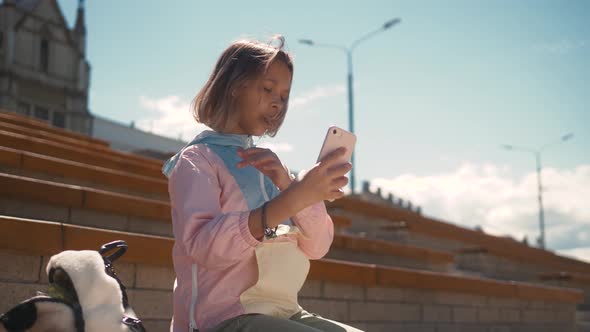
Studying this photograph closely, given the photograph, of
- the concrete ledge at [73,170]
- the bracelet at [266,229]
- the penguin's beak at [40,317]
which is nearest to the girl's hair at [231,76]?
the bracelet at [266,229]

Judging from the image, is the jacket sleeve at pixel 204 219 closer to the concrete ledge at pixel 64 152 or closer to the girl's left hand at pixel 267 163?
the girl's left hand at pixel 267 163

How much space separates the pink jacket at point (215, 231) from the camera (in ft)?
5.52

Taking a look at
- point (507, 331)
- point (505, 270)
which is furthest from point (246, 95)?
point (505, 270)

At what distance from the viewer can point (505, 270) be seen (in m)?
11.1

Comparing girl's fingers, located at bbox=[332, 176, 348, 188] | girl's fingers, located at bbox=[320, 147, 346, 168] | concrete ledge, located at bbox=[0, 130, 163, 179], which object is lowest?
girl's fingers, located at bbox=[332, 176, 348, 188]

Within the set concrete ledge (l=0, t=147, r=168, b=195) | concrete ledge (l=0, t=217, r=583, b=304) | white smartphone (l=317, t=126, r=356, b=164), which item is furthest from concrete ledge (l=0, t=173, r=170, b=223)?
white smartphone (l=317, t=126, r=356, b=164)

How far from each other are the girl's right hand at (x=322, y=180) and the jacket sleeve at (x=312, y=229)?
1.12 ft

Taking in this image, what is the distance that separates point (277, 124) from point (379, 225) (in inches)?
281

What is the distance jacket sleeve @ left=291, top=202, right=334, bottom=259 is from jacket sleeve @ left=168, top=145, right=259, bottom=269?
0.25 m

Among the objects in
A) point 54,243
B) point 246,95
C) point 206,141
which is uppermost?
point 246,95

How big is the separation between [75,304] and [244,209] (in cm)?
62

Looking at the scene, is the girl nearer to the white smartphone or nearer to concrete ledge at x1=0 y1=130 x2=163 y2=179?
the white smartphone

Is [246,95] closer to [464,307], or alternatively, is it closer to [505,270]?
[464,307]

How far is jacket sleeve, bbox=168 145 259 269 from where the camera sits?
1668 mm
